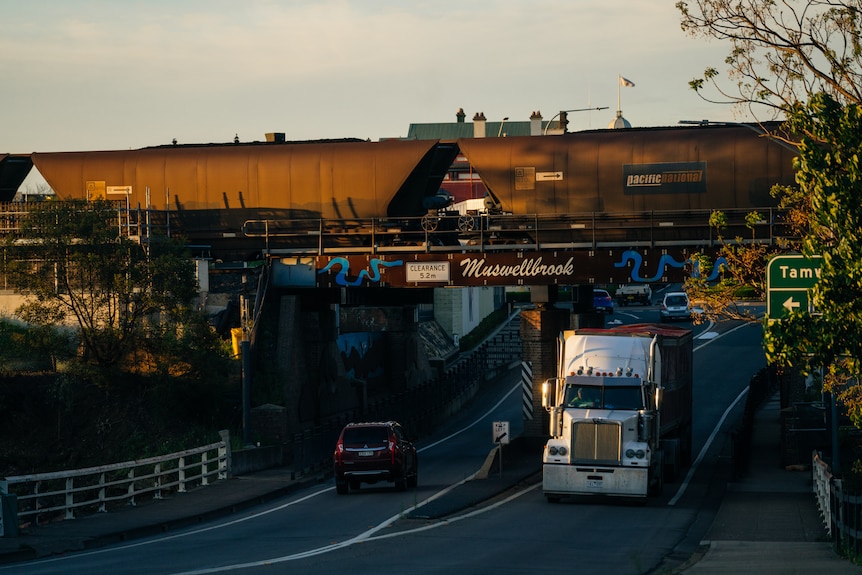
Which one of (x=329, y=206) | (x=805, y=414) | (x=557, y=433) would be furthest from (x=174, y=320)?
(x=805, y=414)

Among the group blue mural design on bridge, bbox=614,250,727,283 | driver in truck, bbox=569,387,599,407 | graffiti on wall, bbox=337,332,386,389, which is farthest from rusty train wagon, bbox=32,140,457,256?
driver in truck, bbox=569,387,599,407

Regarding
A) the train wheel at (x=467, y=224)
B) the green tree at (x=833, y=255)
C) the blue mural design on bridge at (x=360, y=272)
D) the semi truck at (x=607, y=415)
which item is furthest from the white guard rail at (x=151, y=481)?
the green tree at (x=833, y=255)

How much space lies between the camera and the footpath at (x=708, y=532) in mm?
18578

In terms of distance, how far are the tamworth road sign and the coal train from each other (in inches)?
786

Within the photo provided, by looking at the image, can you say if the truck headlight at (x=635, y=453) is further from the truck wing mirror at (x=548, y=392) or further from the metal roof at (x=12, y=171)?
the metal roof at (x=12, y=171)

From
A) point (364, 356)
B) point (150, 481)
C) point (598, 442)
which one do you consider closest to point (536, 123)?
point (364, 356)

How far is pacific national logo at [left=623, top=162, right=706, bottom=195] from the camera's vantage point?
130 feet

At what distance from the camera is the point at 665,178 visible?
39.9 metres

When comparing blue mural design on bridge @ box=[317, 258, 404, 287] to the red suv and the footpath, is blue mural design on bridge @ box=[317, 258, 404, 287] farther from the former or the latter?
→ the red suv

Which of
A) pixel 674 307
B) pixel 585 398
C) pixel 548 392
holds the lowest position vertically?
pixel 585 398

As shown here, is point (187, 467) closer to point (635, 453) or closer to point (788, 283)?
point (635, 453)

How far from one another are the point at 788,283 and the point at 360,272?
25.3 metres

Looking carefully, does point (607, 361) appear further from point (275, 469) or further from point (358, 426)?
point (275, 469)

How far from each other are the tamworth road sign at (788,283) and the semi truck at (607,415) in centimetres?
1035
